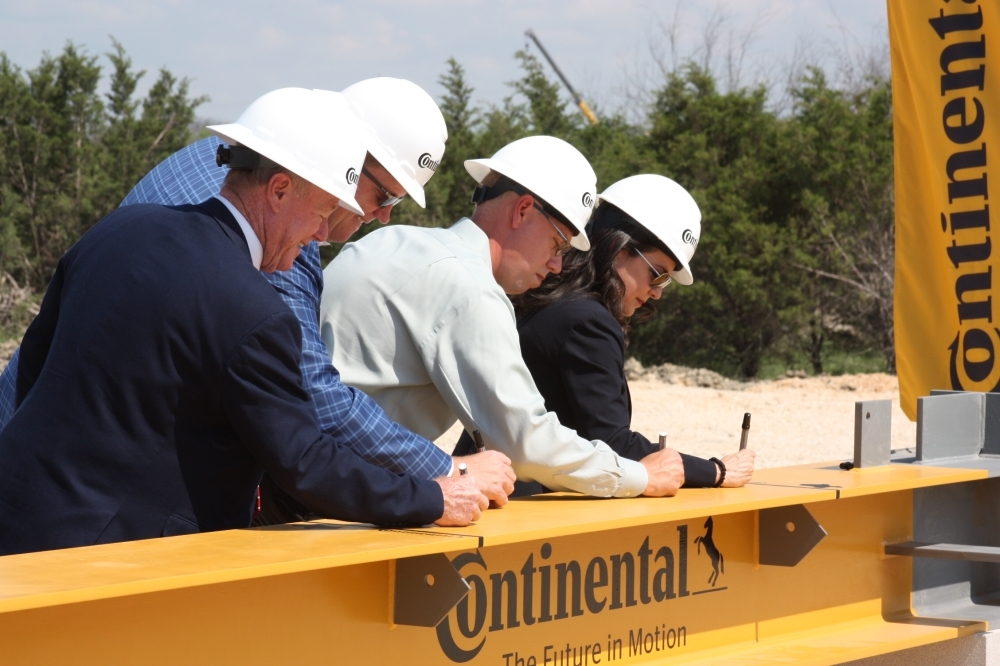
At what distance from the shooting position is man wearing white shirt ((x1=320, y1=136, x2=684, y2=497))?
10.3 ft

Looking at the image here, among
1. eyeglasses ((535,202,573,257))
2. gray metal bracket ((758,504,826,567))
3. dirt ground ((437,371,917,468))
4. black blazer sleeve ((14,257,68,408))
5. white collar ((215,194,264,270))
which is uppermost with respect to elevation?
eyeglasses ((535,202,573,257))

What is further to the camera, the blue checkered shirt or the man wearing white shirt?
the man wearing white shirt

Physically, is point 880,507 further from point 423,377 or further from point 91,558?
point 91,558

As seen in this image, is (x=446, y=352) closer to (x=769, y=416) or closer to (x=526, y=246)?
(x=526, y=246)

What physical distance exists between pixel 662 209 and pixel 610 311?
1.51ft

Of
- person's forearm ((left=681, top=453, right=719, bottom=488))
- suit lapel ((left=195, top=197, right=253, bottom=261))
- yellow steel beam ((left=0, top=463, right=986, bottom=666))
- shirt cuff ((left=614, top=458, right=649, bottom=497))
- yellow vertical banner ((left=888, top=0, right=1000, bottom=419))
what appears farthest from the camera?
yellow vertical banner ((left=888, top=0, right=1000, bottom=419))

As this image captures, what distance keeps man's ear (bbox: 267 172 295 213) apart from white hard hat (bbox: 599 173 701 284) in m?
1.70

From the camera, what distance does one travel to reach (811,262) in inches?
830

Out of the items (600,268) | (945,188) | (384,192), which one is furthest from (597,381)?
(945,188)

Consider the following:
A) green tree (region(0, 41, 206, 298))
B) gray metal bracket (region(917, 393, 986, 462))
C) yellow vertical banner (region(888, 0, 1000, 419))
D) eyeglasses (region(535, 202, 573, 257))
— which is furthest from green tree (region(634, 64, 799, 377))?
Answer: eyeglasses (region(535, 202, 573, 257))

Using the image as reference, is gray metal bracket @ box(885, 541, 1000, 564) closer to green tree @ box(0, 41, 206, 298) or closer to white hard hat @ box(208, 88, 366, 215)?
white hard hat @ box(208, 88, 366, 215)

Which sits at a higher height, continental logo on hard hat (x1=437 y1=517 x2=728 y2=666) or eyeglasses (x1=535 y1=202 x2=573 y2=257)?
eyeglasses (x1=535 y1=202 x2=573 y2=257)

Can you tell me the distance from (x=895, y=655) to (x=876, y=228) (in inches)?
691

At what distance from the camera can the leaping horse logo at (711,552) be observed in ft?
11.9
